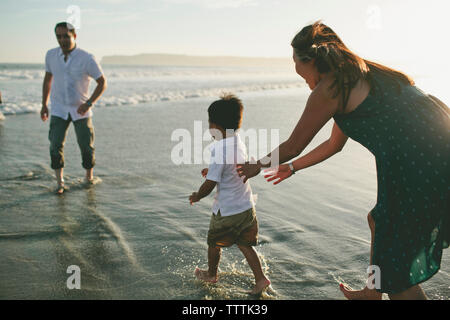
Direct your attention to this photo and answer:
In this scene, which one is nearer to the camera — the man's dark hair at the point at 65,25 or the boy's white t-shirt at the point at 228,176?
the boy's white t-shirt at the point at 228,176

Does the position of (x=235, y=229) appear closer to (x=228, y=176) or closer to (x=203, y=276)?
(x=228, y=176)

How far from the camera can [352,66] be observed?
84.7 inches

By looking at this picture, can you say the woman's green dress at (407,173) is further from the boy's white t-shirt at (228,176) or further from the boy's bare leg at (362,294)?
the boy's white t-shirt at (228,176)

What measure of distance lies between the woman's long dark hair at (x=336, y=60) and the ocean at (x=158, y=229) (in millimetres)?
1590

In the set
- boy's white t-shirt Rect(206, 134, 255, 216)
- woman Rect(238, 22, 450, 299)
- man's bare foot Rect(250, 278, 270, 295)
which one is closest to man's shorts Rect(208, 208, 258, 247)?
boy's white t-shirt Rect(206, 134, 255, 216)

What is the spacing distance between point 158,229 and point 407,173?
2.62 meters

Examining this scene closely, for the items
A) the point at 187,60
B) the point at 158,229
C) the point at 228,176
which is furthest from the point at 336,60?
the point at 187,60

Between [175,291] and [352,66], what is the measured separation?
1.96 m

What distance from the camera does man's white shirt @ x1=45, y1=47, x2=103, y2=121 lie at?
17.4 feet

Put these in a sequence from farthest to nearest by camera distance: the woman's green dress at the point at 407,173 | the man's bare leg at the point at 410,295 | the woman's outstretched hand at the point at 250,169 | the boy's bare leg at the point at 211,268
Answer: the boy's bare leg at the point at 211,268
the woman's outstretched hand at the point at 250,169
the man's bare leg at the point at 410,295
the woman's green dress at the point at 407,173

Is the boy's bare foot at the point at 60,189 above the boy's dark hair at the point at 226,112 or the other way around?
the other way around

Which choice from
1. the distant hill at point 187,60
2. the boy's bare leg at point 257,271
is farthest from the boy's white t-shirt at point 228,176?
the distant hill at point 187,60

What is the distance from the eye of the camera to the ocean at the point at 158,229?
10.0 ft
